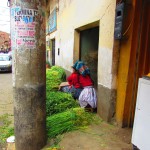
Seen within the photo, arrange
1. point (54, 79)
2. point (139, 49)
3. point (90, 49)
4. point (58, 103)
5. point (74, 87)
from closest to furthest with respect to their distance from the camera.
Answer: point (139, 49) < point (58, 103) < point (74, 87) < point (90, 49) < point (54, 79)

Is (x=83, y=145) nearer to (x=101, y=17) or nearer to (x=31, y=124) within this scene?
(x=31, y=124)

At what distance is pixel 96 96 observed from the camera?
15.2 ft

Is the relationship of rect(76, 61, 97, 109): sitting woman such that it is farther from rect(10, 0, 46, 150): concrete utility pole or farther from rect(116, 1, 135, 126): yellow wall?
rect(10, 0, 46, 150): concrete utility pole

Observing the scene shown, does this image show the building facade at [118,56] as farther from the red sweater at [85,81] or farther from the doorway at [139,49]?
the red sweater at [85,81]

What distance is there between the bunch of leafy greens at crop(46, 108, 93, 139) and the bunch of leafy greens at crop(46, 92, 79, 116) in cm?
45

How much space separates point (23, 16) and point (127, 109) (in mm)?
2451

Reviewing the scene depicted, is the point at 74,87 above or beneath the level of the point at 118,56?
→ beneath

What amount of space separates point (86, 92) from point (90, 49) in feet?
6.86

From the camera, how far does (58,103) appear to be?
420 centimetres

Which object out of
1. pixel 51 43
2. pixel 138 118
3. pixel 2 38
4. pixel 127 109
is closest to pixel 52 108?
pixel 127 109

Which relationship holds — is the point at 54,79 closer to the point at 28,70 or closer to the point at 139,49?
the point at 139,49

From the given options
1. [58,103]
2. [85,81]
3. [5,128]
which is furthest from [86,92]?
[5,128]

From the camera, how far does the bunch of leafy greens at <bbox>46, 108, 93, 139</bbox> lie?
131 inches

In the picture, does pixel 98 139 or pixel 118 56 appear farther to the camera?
pixel 118 56
